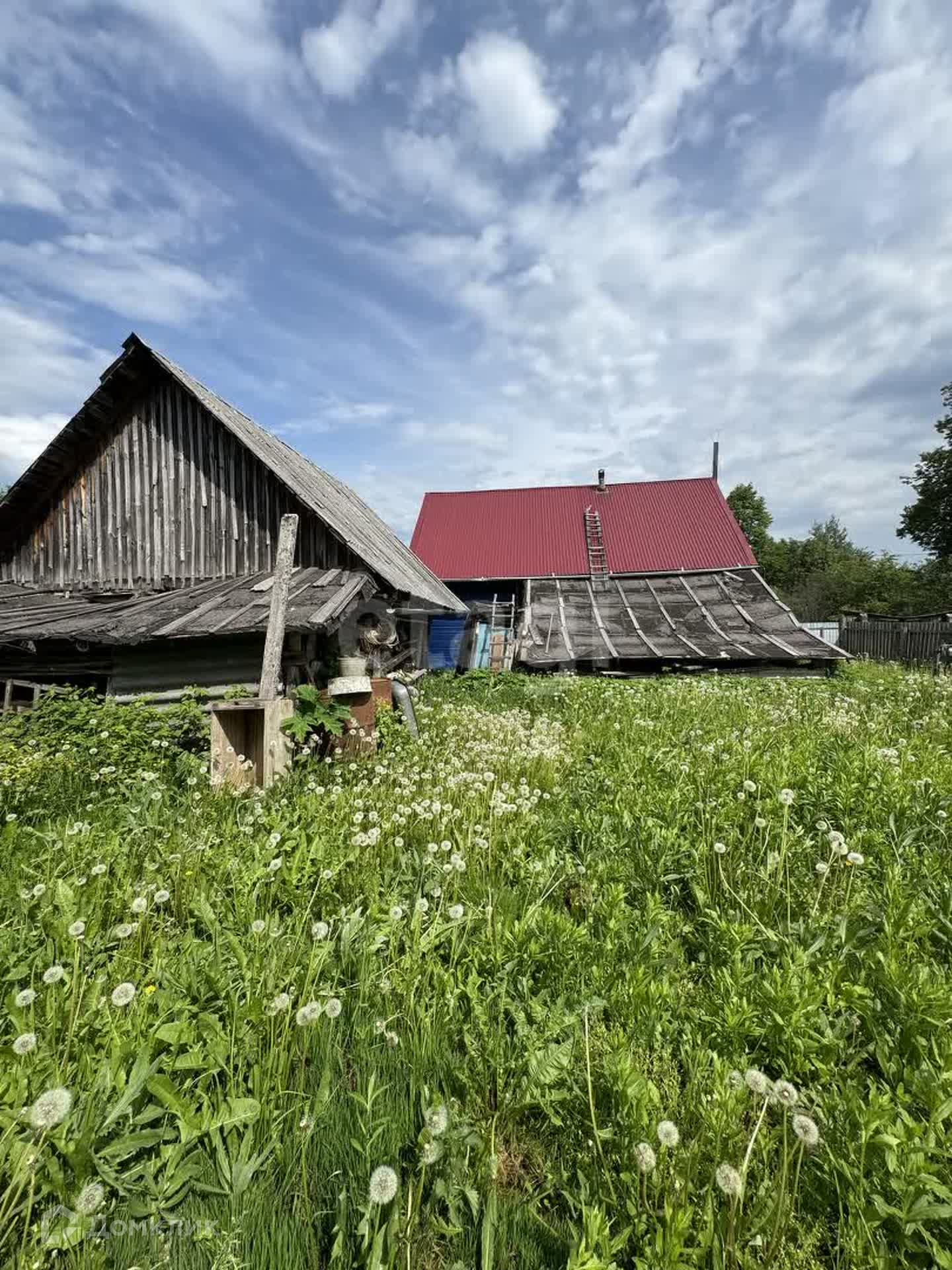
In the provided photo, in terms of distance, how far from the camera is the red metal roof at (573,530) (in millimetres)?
20125

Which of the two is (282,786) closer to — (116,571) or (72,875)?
(72,875)

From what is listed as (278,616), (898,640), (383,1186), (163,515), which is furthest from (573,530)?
(383,1186)

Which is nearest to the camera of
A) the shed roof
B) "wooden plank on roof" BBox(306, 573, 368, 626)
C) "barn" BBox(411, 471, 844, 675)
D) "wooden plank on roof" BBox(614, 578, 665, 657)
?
"wooden plank on roof" BBox(306, 573, 368, 626)

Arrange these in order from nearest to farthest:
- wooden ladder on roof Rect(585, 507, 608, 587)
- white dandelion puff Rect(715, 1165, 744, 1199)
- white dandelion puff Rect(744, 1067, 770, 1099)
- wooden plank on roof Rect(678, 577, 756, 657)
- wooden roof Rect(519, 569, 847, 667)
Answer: white dandelion puff Rect(715, 1165, 744, 1199) < white dandelion puff Rect(744, 1067, 770, 1099) < wooden plank on roof Rect(678, 577, 756, 657) < wooden roof Rect(519, 569, 847, 667) < wooden ladder on roof Rect(585, 507, 608, 587)

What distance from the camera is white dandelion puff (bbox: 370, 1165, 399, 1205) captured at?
1.30 metres

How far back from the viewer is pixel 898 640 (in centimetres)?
1889

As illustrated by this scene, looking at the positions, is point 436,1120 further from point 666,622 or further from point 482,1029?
point 666,622

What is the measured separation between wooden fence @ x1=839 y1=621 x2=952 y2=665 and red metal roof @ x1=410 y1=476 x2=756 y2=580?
5.46m

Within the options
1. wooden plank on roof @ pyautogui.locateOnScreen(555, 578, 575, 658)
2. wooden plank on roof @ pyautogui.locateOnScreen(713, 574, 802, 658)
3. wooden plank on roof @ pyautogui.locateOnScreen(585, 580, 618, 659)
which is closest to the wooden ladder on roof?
wooden plank on roof @ pyautogui.locateOnScreen(585, 580, 618, 659)

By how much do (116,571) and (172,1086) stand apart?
1068 cm

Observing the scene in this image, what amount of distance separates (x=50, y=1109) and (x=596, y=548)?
20642 millimetres

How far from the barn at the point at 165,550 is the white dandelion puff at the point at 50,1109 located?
6129 millimetres

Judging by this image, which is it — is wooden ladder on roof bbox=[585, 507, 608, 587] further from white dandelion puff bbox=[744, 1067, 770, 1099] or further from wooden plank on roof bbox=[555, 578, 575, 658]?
white dandelion puff bbox=[744, 1067, 770, 1099]

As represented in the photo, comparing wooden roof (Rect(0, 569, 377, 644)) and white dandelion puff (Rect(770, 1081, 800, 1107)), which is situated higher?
wooden roof (Rect(0, 569, 377, 644))
